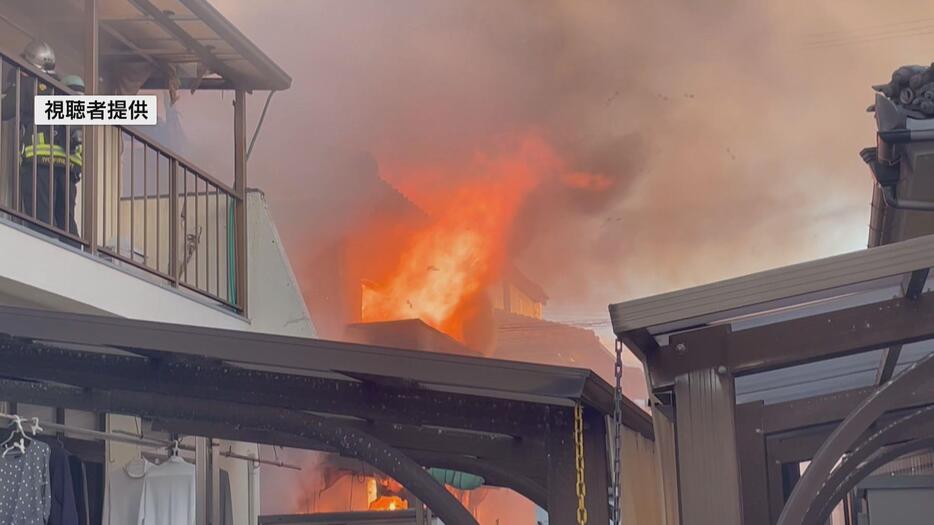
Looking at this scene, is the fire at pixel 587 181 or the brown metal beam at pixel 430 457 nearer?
the brown metal beam at pixel 430 457

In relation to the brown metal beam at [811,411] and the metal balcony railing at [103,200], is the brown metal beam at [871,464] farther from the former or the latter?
the metal balcony railing at [103,200]

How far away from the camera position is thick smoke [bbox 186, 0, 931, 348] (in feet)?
105

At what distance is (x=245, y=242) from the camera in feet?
31.1

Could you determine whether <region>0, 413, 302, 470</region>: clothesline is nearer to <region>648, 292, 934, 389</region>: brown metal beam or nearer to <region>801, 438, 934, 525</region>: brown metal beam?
<region>648, 292, 934, 389</region>: brown metal beam

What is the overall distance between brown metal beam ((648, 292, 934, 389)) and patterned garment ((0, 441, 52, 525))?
3301 mm

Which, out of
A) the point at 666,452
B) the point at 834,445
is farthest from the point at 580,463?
the point at 834,445

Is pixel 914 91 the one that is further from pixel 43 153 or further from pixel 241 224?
pixel 241 224

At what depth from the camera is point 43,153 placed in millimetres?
7270

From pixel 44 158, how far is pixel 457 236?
22.5m

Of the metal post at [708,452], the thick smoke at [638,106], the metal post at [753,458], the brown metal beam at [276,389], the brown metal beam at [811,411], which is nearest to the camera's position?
the metal post at [708,452]

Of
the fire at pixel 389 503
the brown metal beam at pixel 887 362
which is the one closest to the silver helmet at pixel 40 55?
the brown metal beam at pixel 887 362

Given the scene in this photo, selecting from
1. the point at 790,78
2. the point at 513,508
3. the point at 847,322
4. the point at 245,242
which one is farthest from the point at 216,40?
the point at 790,78

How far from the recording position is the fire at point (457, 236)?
27.9 meters

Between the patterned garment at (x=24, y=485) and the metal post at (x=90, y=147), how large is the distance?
1844 mm
